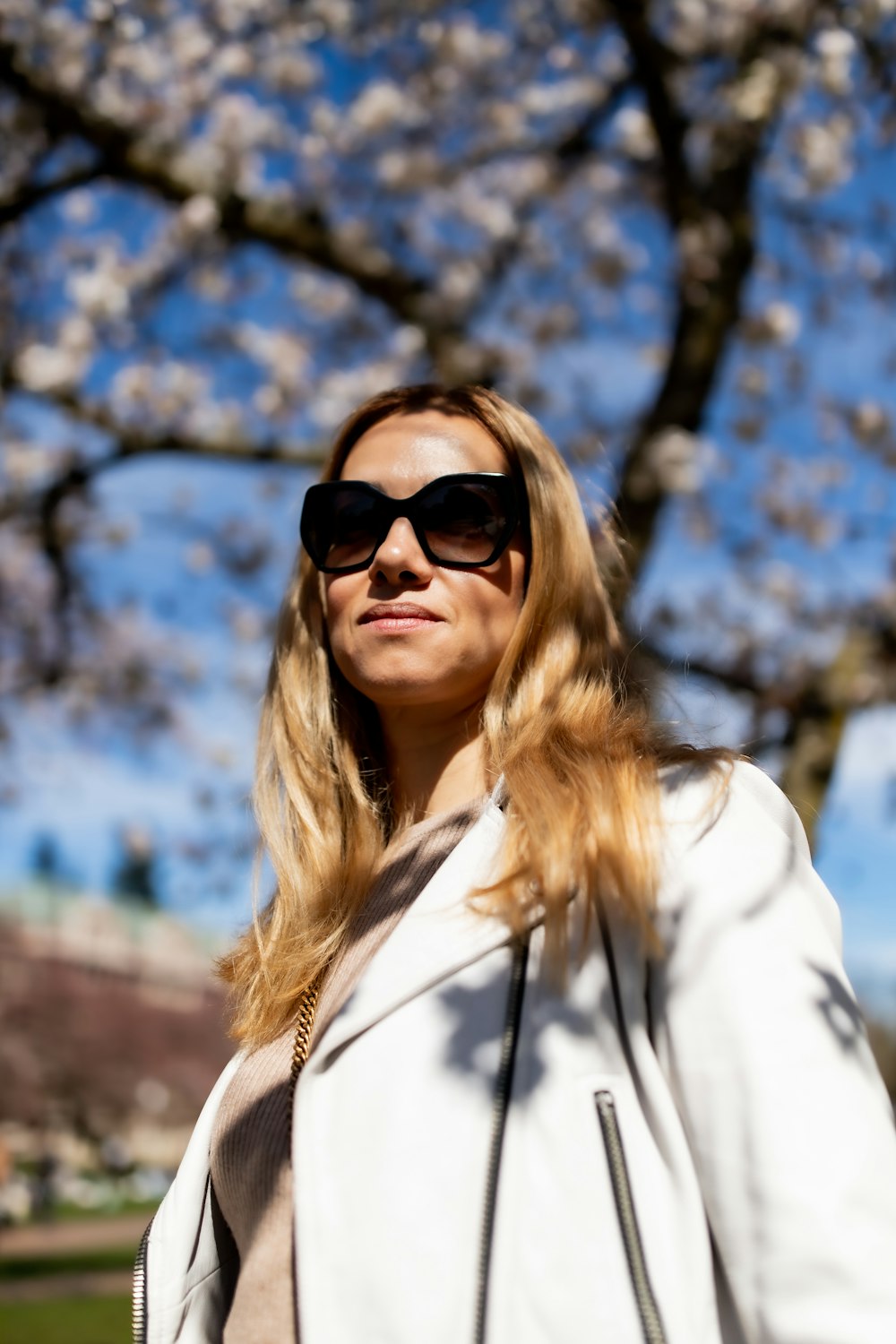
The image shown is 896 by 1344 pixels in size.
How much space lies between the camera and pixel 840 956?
5.27 feet

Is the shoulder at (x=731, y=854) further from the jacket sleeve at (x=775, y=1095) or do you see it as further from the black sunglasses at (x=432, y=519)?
the black sunglasses at (x=432, y=519)

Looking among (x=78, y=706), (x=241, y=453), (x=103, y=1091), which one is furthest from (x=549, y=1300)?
(x=103, y=1091)

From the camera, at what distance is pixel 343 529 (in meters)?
2.28

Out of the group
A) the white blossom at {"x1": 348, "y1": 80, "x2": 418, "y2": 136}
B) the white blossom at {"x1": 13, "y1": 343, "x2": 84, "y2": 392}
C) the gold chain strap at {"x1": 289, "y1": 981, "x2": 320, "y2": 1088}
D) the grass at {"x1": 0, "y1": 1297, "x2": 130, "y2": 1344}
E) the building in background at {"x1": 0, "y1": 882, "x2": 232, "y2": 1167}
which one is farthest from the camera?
the building in background at {"x1": 0, "y1": 882, "x2": 232, "y2": 1167}

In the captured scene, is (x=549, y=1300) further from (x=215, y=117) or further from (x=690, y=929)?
(x=215, y=117)

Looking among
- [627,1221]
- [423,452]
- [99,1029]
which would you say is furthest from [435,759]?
[99,1029]

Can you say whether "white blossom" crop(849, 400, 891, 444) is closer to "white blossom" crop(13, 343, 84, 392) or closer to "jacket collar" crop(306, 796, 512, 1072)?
"white blossom" crop(13, 343, 84, 392)

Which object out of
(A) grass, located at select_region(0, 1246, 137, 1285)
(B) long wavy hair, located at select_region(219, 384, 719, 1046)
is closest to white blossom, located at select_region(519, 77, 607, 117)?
(B) long wavy hair, located at select_region(219, 384, 719, 1046)

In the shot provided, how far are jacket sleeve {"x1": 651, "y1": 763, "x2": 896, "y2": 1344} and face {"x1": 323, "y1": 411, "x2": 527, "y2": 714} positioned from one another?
607 mm

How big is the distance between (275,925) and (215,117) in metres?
5.74

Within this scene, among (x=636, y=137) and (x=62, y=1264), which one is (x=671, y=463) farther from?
(x=62, y=1264)

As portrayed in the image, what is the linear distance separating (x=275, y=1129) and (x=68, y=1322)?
10.1 metres

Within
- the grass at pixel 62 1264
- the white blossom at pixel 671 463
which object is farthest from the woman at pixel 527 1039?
the grass at pixel 62 1264

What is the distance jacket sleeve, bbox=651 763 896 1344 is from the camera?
1.31m
